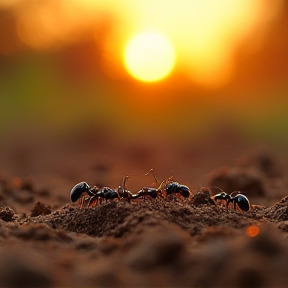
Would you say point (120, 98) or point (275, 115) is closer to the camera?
point (275, 115)

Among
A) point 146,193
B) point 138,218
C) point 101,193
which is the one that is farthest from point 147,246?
point 101,193

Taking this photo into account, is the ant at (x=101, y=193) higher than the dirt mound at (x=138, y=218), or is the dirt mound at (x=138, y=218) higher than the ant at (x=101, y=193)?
the ant at (x=101, y=193)

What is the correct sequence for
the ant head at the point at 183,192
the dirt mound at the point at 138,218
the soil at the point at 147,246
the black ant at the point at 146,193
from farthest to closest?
1. the ant head at the point at 183,192
2. the black ant at the point at 146,193
3. the dirt mound at the point at 138,218
4. the soil at the point at 147,246

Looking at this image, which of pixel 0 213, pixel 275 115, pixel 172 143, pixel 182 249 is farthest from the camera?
pixel 275 115

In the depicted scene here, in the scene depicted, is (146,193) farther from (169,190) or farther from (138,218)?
(138,218)

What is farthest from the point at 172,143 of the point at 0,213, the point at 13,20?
the point at 0,213

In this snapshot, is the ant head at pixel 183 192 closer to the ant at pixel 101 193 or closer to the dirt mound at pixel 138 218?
the dirt mound at pixel 138 218

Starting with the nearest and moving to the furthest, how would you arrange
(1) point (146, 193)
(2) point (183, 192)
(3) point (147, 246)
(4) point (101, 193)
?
(3) point (147, 246)
(1) point (146, 193)
(4) point (101, 193)
(2) point (183, 192)

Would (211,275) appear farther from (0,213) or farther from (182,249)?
(0,213)

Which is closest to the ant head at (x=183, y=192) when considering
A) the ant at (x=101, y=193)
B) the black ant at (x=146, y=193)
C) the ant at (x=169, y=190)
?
the ant at (x=169, y=190)

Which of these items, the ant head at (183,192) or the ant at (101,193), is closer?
the ant at (101,193)

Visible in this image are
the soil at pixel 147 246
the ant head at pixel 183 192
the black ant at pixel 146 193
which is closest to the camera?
the soil at pixel 147 246
